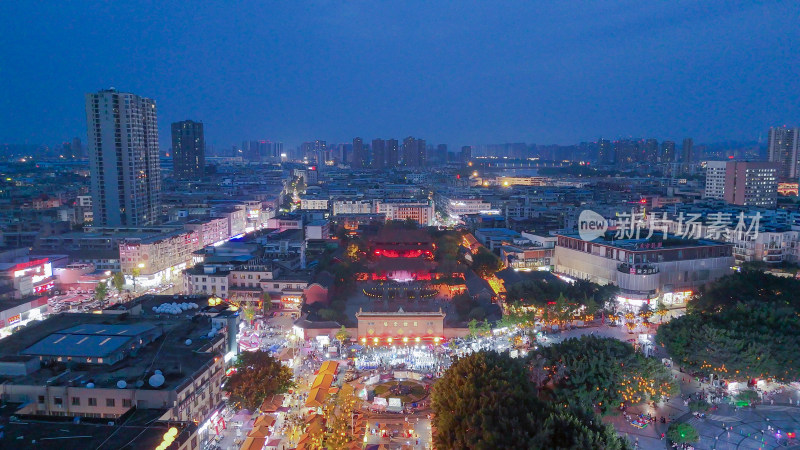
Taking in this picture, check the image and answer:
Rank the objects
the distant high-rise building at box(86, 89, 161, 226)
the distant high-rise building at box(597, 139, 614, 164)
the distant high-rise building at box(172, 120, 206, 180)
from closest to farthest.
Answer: the distant high-rise building at box(86, 89, 161, 226)
the distant high-rise building at box(172, 120, 206, 180)
the distant high-rise building at box(597, 139, 614, 164)

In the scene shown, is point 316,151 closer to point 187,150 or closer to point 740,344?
point 187,150

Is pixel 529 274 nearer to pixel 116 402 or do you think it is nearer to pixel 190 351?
pixel 190 351

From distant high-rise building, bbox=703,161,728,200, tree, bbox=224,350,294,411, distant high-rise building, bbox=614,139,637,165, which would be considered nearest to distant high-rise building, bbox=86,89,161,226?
tree, bbox=224,350,294,411

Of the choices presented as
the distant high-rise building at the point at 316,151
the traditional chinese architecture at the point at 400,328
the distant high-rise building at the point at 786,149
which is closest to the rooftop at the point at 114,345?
the traditional chinese architecture at the point at 400,328

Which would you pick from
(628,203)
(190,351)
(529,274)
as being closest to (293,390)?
(190,351)

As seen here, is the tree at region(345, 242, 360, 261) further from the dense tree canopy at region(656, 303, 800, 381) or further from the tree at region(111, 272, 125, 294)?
the dense tree canopy at region(656, 303, 800, 381)
